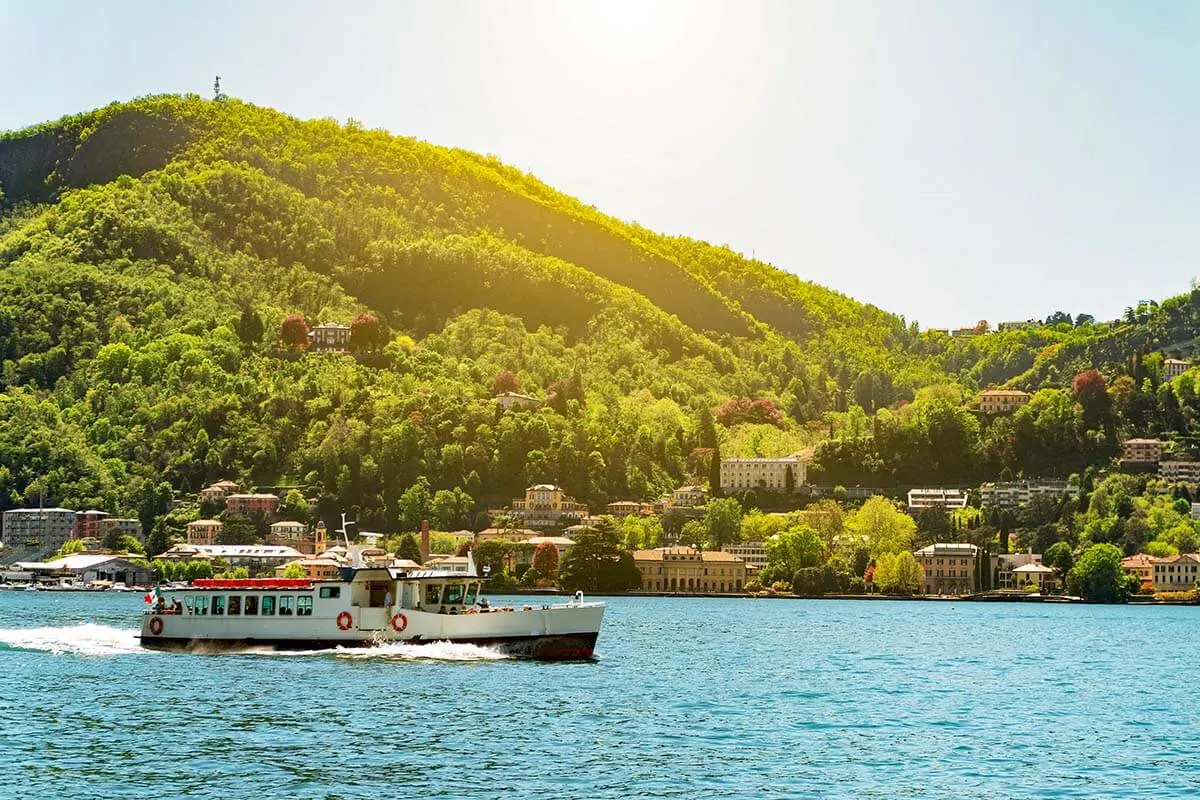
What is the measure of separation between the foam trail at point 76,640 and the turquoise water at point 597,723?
0.26 metres

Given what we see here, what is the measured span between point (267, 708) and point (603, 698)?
1129 centimetres

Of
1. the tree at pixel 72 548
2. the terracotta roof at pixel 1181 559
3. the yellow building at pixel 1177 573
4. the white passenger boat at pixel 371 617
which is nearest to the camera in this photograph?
the white passenger boat at pixel 371 617

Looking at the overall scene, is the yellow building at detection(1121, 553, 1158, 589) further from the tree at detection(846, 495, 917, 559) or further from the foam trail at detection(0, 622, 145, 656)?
the foam trail at detection(0, 622, 145, 656)

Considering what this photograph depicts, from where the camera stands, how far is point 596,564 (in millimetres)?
174875

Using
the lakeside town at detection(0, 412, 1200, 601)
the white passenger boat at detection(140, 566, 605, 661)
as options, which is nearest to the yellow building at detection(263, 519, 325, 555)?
the lakeside town at detection(0, 412, 1200, 601)

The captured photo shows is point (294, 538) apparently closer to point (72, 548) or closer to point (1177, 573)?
point (72, 548)

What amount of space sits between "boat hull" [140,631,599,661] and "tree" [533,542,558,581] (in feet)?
352

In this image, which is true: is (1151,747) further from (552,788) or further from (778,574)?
Answer: (778,574)

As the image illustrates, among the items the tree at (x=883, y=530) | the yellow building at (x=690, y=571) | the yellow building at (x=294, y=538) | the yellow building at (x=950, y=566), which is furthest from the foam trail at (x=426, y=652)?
the yellow building at (x=294, y=538)

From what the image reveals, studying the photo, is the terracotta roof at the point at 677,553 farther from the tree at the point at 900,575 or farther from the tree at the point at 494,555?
the tree at the point at 900,575

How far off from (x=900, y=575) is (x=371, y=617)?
11933 centimetres

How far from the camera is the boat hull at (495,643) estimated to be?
70.4 meters

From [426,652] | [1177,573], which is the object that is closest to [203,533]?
[1177,573]

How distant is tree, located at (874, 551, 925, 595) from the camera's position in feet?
601
